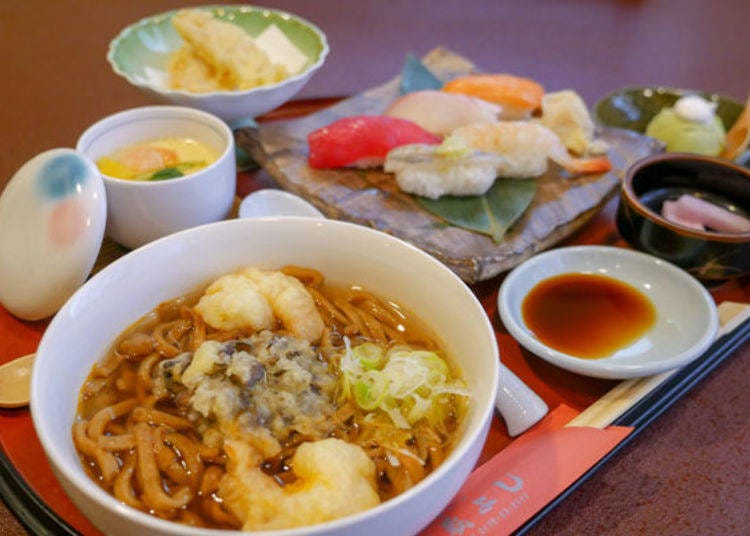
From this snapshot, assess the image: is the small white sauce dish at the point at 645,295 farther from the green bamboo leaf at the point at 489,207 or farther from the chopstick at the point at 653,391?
the green bamboo leaf at the point at 489,207

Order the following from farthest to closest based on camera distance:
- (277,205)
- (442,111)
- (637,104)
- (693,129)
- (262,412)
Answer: (637,104)
(693,129)
(442,111)
(277,205)
(262,412)

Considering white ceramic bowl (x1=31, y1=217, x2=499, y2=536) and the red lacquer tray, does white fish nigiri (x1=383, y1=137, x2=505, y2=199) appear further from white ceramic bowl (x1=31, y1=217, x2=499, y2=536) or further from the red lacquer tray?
white ceramic bowl (x1=31, y1=217, x2=499, y2=536)

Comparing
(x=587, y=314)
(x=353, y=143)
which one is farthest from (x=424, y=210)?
(x=587, y=314)

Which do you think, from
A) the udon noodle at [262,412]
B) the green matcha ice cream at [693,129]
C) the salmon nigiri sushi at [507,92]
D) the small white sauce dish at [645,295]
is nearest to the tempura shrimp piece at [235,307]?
the udon noodle at [262,412]

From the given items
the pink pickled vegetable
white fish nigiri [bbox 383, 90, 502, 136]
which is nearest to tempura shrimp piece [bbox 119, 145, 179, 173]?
white fish nigiri [bbox 383, 90, 502, 136]

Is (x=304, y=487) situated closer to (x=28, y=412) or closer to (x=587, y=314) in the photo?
(x=28, y=412)

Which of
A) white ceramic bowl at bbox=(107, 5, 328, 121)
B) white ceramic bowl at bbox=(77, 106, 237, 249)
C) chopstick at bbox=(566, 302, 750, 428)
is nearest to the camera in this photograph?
chopstick at bbox=(566, 302, 750, 428)
